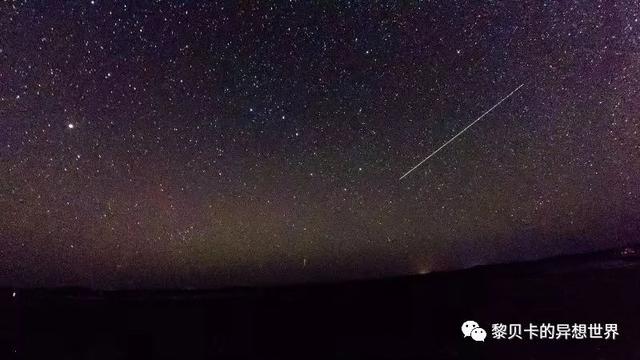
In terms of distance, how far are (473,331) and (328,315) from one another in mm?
482

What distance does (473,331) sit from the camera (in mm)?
1793

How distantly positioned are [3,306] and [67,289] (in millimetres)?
205

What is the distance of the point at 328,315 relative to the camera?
1934 mm

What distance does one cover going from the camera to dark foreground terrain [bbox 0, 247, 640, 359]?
5.80 ft

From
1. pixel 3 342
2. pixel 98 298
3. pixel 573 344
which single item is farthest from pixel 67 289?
pixel 573 344

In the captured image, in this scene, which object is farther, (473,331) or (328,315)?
(328,315)

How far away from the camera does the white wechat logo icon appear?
5.86ft

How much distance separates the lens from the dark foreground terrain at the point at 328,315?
5.80 ft

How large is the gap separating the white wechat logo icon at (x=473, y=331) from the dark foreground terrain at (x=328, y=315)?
0.05 feet

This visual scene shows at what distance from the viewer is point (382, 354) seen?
73.3 inches

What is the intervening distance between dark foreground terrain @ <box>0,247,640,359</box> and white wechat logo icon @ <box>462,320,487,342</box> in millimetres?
16

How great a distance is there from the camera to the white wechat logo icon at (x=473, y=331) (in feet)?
5.86

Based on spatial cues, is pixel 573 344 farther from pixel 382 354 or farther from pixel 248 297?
pixel 248 297

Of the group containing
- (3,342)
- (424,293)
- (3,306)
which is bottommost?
(3,342)
